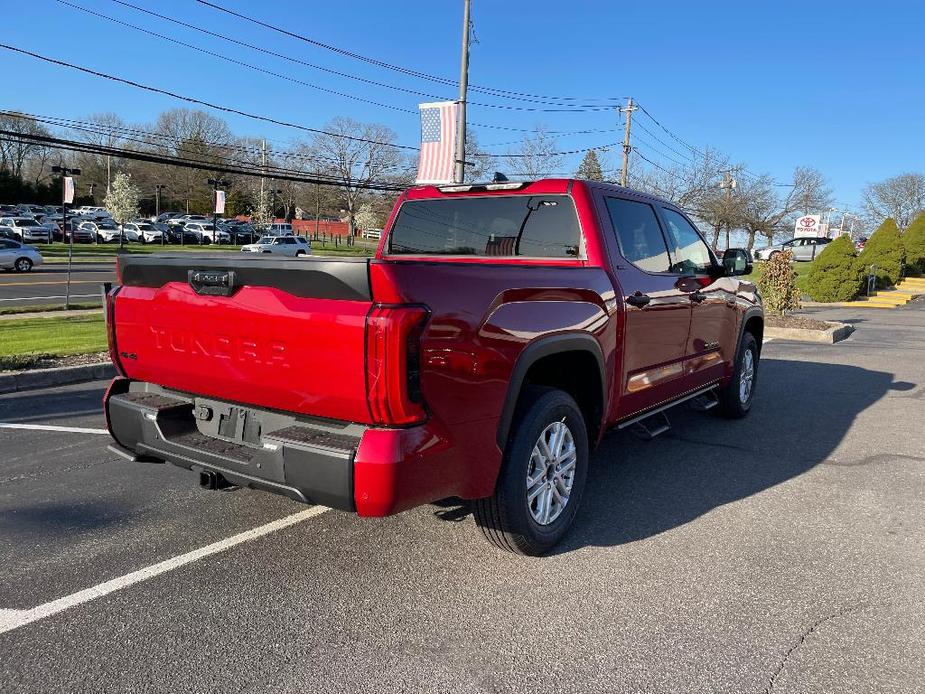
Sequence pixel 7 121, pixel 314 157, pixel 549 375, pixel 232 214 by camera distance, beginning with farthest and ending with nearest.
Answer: pixel 232 214 → pixel 7 121 → pixel 314 157 → pixel 549 375

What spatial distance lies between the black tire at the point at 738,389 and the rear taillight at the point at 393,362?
443cm

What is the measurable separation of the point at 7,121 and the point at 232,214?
76.6 ft

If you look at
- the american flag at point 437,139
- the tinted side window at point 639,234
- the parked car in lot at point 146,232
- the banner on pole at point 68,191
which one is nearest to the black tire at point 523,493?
the tinted side window at point 639,234

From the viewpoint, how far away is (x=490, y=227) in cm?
471

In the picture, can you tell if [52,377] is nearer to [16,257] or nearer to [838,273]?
[838,273]

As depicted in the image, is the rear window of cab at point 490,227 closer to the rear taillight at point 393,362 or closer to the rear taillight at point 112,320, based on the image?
the rear taillight at point 393,362

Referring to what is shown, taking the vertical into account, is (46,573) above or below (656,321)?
below

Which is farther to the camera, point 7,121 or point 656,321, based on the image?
point 7,121

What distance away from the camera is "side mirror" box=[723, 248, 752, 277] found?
5795 mm

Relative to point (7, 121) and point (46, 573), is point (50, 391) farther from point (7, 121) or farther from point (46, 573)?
point (7, 121)

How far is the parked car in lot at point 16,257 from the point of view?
91.4ft

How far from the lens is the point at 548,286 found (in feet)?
11.3

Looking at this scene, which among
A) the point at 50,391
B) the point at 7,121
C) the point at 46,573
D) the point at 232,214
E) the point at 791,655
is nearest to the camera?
the point at 791,655

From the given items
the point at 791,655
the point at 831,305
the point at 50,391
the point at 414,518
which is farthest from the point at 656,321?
the point at 831,305
